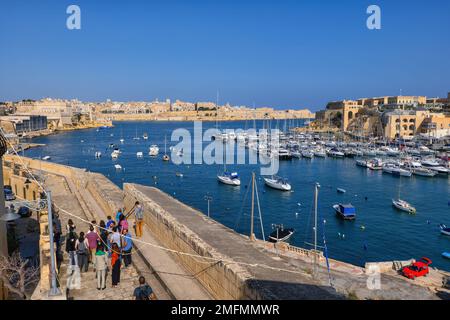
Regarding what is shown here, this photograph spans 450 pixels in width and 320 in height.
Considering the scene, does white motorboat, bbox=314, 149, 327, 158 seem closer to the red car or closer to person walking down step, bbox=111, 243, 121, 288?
the red car

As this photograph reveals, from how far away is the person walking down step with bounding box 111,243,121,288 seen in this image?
5988 mm

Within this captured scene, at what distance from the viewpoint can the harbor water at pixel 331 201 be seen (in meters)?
20.7

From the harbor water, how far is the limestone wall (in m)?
12.6

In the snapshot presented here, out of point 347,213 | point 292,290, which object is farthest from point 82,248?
point 347,213

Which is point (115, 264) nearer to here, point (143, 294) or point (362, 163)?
point (143, 294)

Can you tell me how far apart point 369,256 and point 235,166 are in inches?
1101

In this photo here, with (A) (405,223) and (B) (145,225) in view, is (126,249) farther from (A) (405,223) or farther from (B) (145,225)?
(A) (405,223)

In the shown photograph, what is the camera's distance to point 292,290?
5297 millimetres

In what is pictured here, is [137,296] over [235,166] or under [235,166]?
over

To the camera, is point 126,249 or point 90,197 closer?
point 126,249

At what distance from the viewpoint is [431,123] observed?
218 feet

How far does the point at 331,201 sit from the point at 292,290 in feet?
83.8

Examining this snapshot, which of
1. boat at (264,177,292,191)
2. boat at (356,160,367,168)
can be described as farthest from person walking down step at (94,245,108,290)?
boat at (356,160,367,168)
